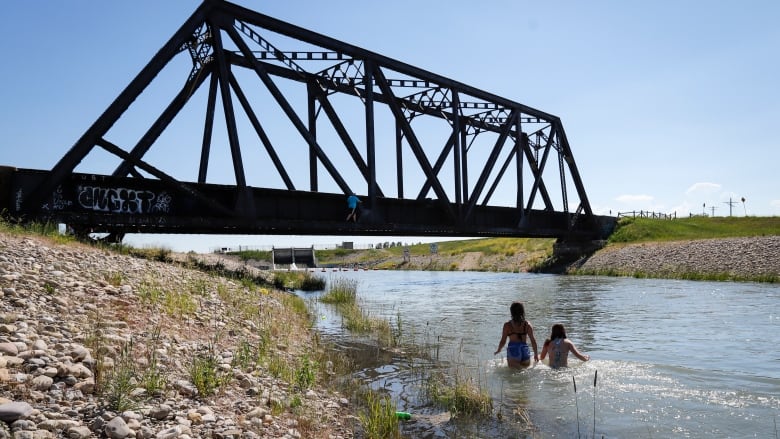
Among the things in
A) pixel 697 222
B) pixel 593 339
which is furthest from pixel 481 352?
pixel 697 222

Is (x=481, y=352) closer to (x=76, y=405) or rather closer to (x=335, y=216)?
(x=76, y=405)

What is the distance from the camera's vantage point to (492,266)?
225ft

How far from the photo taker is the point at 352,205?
27.3 metres

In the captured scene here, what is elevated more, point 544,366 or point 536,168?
point 536,168

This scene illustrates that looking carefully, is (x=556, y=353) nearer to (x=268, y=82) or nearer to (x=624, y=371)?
(x=624, y=371)

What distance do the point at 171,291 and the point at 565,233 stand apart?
44.2m

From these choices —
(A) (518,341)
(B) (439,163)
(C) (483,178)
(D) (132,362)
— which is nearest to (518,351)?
(A) (518,341)

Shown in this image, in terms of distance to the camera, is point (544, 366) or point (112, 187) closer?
point (544, 366)

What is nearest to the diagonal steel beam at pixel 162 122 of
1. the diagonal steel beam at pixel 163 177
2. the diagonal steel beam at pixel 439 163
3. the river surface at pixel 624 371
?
the diagonal steel beam at pixel 163 177

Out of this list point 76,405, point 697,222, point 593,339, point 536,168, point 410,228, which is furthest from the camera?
point 697,222

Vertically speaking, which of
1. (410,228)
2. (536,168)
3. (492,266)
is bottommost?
(492,266)

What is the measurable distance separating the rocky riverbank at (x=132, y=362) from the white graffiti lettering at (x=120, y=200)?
708 centimetres

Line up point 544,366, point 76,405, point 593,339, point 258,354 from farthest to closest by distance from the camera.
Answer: point 593,339
point 544,366
point 258,354
point 76,405

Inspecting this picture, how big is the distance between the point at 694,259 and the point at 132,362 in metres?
46.3
